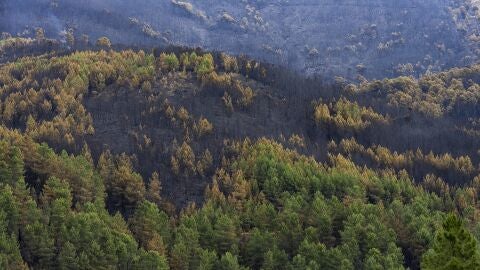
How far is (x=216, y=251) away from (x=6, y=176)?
147ft

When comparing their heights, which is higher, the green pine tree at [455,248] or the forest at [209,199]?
the green pine tree at [455,248]

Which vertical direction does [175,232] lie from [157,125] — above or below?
above

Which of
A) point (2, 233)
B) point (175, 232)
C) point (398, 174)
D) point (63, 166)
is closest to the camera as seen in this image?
point (2, 233)

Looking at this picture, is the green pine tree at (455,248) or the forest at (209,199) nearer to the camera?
the green pine tree at (455,248)

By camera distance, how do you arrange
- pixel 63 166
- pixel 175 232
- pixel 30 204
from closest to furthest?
pixel 30 204
pixel 175 232
pixel 63 166

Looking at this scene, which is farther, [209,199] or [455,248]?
[209,199]

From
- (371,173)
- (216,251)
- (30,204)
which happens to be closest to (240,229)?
(216,251)

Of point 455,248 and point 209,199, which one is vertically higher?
point 455,248

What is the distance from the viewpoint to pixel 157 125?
198750mm

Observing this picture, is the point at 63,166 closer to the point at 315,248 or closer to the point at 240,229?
→ the point at 240,229

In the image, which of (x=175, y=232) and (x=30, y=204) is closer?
(x=30, y=204)

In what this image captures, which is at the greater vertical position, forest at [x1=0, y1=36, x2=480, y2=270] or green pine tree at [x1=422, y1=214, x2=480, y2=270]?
green pine tree at [x1=422, y1=214, x2=480, y2=270]

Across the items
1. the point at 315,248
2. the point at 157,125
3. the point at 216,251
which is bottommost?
the point at 157,125

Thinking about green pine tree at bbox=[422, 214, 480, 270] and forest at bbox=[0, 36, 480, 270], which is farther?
forest at bbox=[0, 36, 480, 270]
